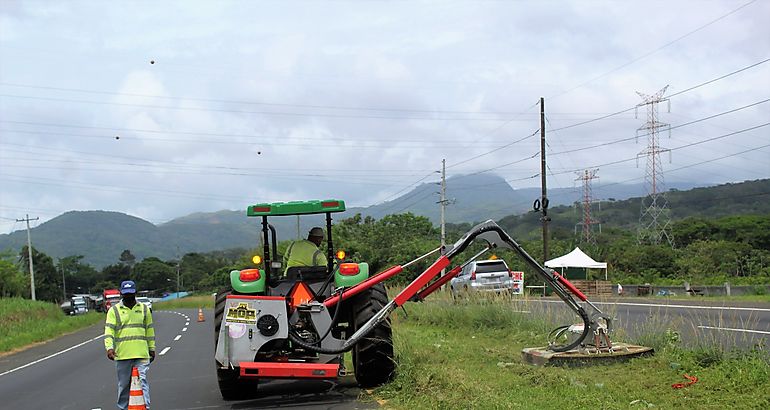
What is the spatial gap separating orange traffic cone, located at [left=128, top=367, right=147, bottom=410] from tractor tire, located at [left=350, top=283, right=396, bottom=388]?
289 centimetres

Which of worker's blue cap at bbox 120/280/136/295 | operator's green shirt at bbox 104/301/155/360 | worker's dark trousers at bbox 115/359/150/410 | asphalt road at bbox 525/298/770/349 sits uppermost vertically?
worker's blue cap at bbox 120/280/136/295

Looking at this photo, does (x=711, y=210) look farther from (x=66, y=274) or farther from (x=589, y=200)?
(x=66, y=274)

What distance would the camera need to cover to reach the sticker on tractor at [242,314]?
386 inches

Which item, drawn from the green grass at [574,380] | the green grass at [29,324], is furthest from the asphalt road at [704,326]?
the green grass at [29,324]

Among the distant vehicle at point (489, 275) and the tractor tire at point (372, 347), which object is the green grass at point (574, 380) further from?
the distant vehicle at point (489, 275)

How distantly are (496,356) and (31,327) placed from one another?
3054 cm

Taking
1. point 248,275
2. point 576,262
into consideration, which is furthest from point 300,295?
point 576,262

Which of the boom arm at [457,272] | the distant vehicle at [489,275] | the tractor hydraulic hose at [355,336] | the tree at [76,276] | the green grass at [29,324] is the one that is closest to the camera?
the tractor hydraulic hose at [355,336]

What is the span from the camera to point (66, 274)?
13275cm

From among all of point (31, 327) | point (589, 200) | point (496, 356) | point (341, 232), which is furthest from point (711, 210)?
point (496, 356)

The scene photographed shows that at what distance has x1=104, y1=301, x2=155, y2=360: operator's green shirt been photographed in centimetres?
898

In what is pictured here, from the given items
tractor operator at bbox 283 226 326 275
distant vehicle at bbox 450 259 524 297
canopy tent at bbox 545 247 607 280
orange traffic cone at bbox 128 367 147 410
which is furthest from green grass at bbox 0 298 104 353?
canopy tent at bbox 545 247 607 280

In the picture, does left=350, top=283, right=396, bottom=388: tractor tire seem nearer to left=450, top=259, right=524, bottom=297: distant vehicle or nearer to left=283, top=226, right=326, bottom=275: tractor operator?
left=283, top=226, right=326, bottom=275: tractor operator

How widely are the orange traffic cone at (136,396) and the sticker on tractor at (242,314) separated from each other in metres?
1.44
